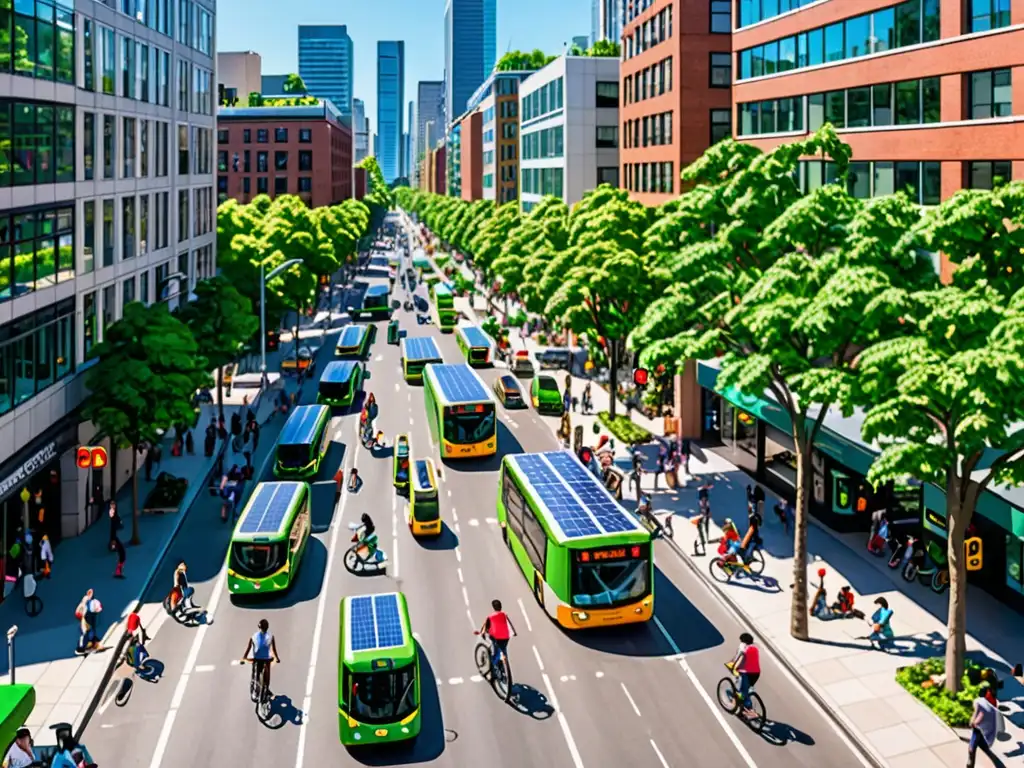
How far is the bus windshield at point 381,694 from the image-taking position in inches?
833

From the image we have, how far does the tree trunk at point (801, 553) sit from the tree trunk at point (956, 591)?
14.0 ft

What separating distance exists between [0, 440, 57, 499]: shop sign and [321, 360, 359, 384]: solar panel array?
2546cm

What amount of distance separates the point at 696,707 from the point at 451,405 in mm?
24870

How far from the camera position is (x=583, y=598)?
27.2 metres

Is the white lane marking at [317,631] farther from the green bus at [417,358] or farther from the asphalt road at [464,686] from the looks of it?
the green bus at [417,358]

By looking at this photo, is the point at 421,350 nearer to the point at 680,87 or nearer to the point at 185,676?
the point at 680,87

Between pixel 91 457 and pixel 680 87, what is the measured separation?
1549 inches

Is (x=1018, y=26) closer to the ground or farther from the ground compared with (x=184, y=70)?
closer to the ground

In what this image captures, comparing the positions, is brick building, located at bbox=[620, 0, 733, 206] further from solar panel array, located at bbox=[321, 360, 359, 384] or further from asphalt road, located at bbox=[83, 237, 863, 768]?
asphalt road, located at bbox=[83, 237, 863, 768]

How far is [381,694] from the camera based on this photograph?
69.8 ft

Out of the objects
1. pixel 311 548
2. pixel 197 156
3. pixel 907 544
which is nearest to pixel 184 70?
pixel 197 156

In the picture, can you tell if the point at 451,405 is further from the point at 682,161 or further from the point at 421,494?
the point at 682,161

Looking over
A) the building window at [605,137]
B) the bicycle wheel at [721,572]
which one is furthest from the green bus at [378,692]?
the building window at [605,137]

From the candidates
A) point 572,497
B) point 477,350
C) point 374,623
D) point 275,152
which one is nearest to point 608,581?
point 572,497
